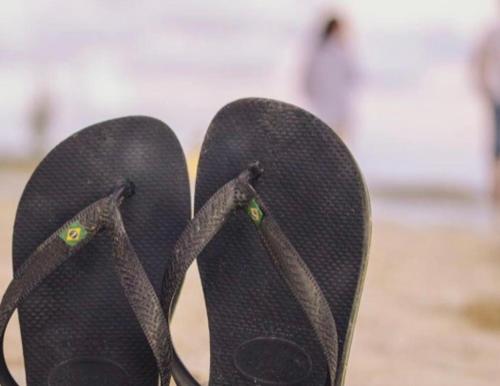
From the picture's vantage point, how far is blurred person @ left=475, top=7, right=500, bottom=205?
4816 millimetres

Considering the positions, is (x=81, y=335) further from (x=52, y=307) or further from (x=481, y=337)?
(x=481, y=337)

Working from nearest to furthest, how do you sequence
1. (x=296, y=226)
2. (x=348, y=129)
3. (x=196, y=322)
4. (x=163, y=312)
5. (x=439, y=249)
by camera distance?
1. (x=163, y=312)
2. (x=296, y=226)
3. (x=196, y=322)
4. (x=439, y=249)
5. (x=348, y=129)

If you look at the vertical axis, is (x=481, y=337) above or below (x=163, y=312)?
below

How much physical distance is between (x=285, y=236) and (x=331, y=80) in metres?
4.41

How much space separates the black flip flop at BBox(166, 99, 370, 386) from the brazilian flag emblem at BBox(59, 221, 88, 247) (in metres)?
0.24

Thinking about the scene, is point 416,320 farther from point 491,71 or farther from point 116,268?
point 491,71

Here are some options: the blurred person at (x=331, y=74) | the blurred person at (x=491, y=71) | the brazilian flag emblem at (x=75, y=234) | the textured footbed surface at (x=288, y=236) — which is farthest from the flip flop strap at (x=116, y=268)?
the blurred person at (x=331, y=74)

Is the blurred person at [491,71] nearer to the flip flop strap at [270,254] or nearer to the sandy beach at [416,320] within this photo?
the sandy beach at [416,320]

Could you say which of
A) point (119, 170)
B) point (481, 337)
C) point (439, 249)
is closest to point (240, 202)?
point (119, 170)

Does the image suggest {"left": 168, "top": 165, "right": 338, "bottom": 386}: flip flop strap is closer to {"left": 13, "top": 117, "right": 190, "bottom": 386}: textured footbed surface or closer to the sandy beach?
{"left": 13, "top": 117, "right": 190, "bottom": 386}: textured footbed surface

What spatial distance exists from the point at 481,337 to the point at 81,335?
168 cm

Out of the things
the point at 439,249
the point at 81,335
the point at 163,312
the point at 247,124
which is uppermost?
the point at 247,124

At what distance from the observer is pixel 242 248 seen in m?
1.69

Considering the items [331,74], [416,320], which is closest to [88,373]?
[416,320]
